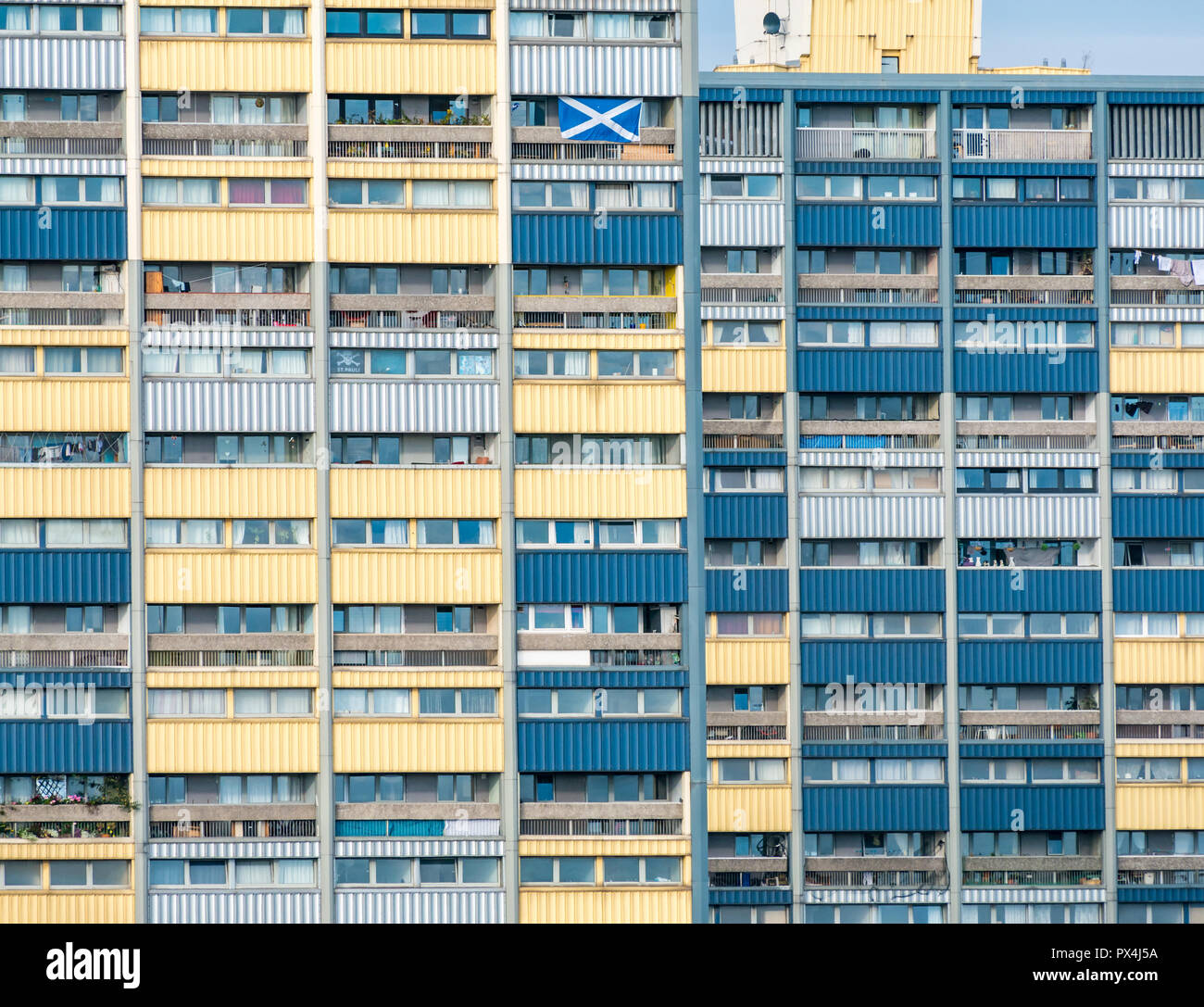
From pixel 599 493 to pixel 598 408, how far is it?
2.85m

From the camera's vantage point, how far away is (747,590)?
74.2 metres

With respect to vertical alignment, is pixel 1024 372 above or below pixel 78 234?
below

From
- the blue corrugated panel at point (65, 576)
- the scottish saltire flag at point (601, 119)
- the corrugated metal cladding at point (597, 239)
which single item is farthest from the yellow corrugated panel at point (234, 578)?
the scottish saltire flag at point (601, 119)

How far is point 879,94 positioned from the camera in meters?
74.1

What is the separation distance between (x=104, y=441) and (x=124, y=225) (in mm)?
7084

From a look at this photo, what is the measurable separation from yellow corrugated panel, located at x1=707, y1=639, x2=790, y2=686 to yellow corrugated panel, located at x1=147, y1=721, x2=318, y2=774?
64.1ft

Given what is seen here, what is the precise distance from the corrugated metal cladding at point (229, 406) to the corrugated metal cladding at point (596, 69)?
1255 cm

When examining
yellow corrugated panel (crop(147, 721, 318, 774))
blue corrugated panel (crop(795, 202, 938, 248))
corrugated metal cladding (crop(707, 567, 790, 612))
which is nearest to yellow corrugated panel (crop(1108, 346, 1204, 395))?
blue corrugated panel (crop(795, 202, 938, 248))

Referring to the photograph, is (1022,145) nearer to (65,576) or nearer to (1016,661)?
(1016,661)

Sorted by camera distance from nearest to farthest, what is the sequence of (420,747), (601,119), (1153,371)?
(420,747) → (601,119) → (1153,371)

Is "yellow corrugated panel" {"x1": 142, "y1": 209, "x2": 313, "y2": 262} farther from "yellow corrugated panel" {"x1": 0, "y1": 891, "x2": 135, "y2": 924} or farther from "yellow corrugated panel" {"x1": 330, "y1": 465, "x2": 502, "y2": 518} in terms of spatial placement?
"yellow corrugated panel" {"x1": 0, "y1": 891, "x2": 135, "y2": 924}

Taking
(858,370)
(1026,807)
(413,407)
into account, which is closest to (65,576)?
(413,407)

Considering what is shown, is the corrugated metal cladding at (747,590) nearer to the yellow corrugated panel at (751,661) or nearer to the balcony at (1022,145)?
the yellow corrugated panel at (751,661)

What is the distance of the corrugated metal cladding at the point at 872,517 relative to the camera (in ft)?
242
